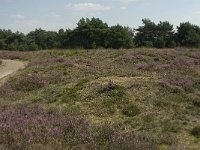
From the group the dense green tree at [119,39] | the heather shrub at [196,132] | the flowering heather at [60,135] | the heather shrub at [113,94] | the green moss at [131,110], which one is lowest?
the dense green tree at [119,39]

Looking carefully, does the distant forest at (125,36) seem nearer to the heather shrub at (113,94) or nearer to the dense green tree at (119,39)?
the dense green tree at (119,39)

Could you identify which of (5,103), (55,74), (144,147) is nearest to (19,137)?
(144,147)

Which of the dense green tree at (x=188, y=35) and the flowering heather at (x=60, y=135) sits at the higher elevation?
the flowering heather at (x=60, y=135)

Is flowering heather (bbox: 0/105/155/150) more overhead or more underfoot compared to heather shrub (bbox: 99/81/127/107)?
more overhead

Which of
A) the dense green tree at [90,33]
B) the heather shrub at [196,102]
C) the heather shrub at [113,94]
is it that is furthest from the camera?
the dense green tree at [90,33]

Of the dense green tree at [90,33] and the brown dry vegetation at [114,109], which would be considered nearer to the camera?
the brown dry vegetation at [114,109]

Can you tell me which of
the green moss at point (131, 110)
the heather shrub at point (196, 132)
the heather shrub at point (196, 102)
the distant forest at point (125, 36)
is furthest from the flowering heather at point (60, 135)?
the distant forest at point (125, 36)

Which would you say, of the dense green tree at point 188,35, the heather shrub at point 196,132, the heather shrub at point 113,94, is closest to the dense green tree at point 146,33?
the dense green tree at point 188,35

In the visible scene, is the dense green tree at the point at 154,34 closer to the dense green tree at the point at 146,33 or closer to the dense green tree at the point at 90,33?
the dense green tree at the point at 146,33

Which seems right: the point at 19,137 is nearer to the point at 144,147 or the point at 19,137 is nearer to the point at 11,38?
the point at 144,147

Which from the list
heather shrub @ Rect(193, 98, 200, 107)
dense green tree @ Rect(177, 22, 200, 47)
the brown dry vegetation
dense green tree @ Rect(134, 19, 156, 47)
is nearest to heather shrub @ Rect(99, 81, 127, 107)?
the brown dry vegetation

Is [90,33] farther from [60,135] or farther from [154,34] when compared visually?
[60,135]

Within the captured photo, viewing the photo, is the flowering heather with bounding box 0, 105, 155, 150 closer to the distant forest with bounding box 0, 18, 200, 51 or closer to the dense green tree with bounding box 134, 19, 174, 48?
the distant forest with bounding box 0, 18, 200, 51

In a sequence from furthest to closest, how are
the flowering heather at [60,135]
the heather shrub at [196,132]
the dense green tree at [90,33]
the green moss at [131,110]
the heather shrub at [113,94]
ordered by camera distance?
the dense green tree at [90,33]
the heather shrub at [113,94]
the green moss at [131,110]
the heather shrub at [196,132]
the flowering heather at [60,135]
